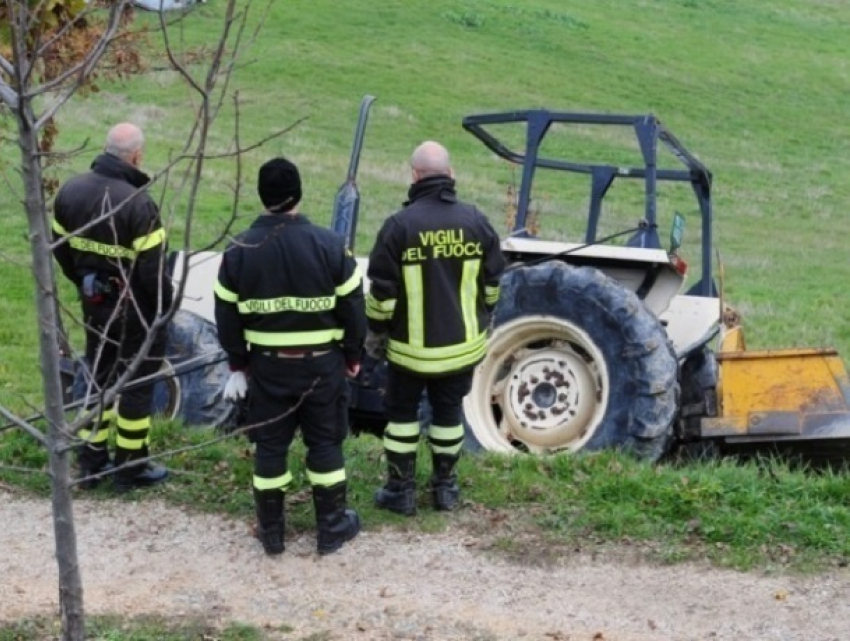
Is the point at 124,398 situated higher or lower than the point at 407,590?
higher

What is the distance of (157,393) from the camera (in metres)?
8.63

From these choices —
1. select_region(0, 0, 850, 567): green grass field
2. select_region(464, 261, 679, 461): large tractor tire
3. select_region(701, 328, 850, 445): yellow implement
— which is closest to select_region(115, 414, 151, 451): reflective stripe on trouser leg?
select_region(0, 0, 850, 567): green grass field

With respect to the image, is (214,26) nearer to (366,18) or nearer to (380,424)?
(366,18)

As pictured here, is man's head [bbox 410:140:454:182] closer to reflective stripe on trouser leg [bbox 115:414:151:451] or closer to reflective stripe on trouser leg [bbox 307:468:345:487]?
reflective stripe on trouser leg [bbox 307:468:345:487]

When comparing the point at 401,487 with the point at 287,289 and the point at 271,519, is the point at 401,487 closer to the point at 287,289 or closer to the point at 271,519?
the point at 271,519

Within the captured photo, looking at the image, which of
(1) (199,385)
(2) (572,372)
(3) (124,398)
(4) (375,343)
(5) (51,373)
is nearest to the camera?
(5) (51,373)

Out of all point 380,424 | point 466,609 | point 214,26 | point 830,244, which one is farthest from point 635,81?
point 466,609

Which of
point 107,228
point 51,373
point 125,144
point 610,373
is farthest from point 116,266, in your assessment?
point 51,373

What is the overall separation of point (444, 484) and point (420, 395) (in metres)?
0.47

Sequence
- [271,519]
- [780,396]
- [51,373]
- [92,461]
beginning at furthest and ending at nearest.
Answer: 1. [780,396]
2. [92,461]
3. [271,519]
4. [51,373]

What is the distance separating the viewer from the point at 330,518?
6.76 m

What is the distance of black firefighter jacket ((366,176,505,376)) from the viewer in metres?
6.91

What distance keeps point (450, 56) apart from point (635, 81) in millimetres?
4717

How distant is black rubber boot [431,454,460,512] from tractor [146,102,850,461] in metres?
0.74
